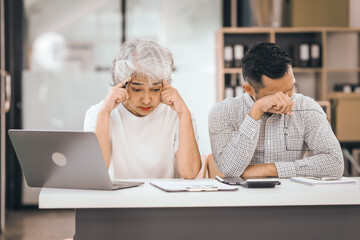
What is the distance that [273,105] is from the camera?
2053 mm

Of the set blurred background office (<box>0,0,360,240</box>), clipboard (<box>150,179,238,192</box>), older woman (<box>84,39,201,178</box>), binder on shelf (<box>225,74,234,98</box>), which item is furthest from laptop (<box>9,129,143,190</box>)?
blurred background office (<box>0,0,360,240</box>)

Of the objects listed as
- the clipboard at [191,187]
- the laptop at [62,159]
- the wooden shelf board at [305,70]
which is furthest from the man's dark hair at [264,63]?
the wooden shelf board at [305,70]

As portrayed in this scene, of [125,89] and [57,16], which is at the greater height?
[57,16]

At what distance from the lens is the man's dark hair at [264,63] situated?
2.09 m

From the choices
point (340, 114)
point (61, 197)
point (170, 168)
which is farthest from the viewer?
point (340, 114)

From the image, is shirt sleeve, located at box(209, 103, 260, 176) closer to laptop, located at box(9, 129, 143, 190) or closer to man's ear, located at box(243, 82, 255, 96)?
man's ear, located at box(243, 82, 255, 96)

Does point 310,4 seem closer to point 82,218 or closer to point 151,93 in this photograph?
point 151,93

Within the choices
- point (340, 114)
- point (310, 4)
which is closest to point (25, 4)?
point (310, 4)

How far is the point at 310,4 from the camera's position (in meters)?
4.46

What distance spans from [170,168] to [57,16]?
10.9 feet

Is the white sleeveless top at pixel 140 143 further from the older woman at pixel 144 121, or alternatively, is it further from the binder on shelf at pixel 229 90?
the binder on shelf at pixel 229 90

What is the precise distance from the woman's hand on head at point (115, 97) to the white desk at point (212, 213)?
2.11 feet

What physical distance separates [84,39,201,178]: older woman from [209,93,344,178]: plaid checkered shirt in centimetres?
14

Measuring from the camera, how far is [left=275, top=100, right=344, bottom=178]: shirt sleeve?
203 cm
